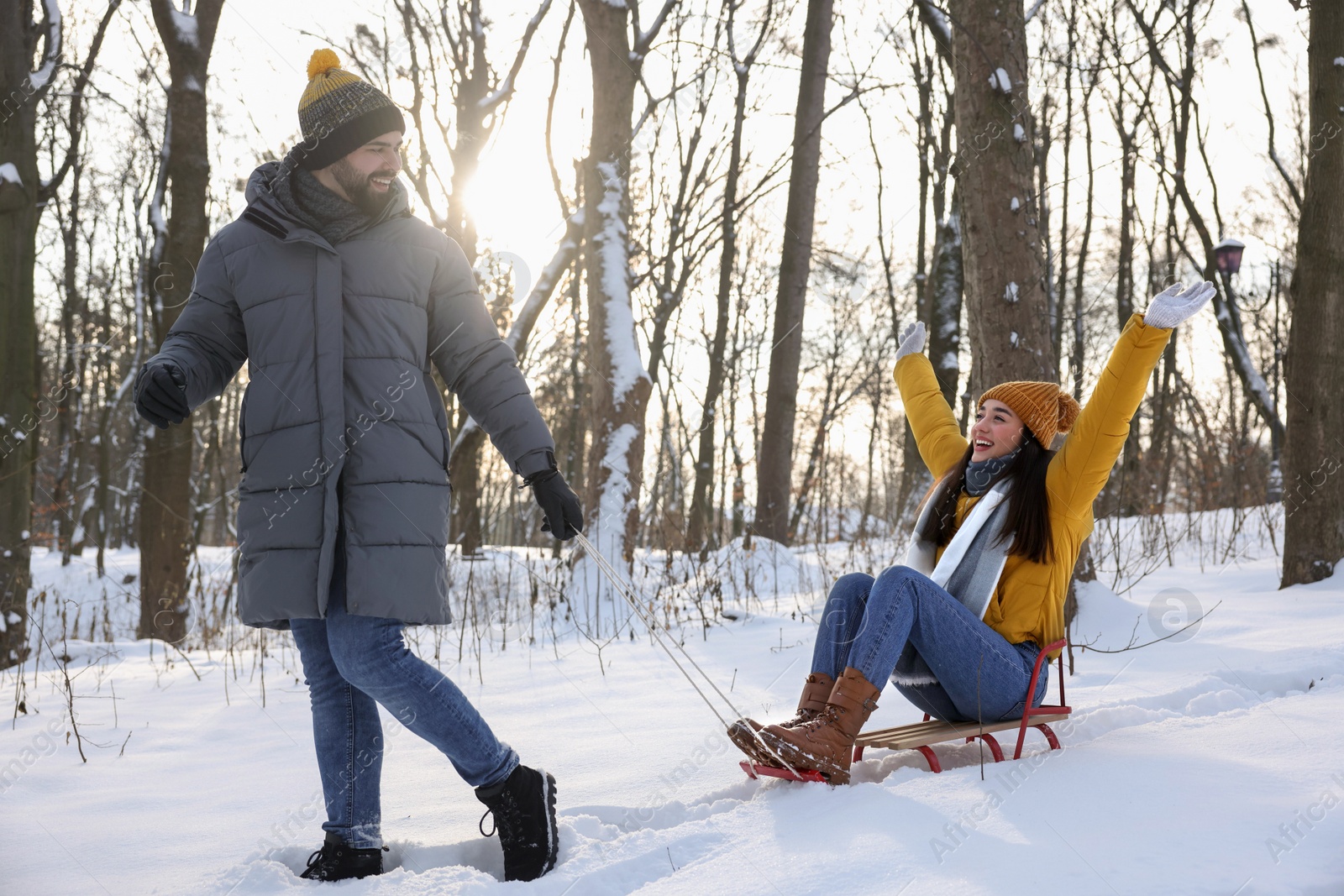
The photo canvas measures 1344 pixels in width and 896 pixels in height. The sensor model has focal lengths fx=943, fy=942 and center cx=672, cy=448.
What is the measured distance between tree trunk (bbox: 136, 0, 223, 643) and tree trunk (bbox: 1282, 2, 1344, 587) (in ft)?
24.7

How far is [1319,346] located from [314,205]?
5.84m

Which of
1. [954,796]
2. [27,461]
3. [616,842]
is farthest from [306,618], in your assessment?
[27,461]

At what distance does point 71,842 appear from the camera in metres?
2.55

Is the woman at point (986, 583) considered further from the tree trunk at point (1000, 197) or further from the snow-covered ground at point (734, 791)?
the tree trunk at point (1000, 197)

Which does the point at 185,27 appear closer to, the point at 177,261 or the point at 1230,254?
the point at 177,261

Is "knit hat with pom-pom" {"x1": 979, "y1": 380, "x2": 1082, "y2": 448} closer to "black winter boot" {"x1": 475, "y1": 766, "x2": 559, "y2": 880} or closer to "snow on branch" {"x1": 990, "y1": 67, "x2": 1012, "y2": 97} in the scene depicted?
"black winter boot" {"x1": 475, "y1": 766, "x2": 559, "y2": 880}

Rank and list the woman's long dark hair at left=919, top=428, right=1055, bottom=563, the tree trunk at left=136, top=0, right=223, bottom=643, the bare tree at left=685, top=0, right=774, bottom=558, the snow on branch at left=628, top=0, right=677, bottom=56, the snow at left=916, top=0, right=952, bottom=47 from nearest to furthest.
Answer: the woman's long dark hair at left=919, top=428, right=1055, bottom=563
the snow at left=916, top=0, right=952, bottom=47
the tree trunk at left=136, top=0, right=223, bottom=643
the snow on branch at left=628, top=0, right=677, bottom=56
the bare tree at left=685, top=0, right=774, bottom=558

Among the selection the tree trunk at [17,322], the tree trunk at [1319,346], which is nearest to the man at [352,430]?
the tree trunk at [17,322]

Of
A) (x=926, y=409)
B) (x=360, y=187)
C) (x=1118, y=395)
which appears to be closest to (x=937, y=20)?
(x=926, y=409)

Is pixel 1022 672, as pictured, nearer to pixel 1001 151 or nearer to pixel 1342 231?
pixel 1001 151

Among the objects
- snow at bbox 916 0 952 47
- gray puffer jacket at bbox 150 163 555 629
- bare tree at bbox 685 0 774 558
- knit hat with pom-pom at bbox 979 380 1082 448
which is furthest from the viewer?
bare tree at bbox 685 0 774 558

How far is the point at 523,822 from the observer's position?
2254mm

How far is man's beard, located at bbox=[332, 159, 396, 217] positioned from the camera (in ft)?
7.65

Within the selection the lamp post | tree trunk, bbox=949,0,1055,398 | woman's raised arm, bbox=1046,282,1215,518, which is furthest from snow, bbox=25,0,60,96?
the lamp post
